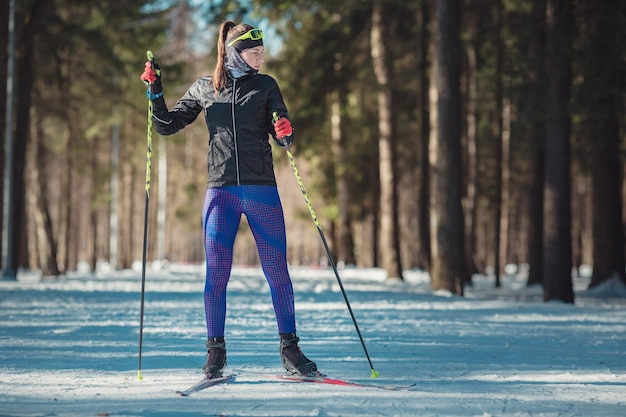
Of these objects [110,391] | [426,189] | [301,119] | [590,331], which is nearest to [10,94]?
[301,119]

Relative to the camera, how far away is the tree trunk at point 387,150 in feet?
83.4

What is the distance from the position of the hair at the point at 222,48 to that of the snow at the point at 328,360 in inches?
79.7

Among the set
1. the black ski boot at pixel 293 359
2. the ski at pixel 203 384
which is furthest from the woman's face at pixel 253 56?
the ski at pixel 203 384

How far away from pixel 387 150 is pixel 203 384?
806 inches

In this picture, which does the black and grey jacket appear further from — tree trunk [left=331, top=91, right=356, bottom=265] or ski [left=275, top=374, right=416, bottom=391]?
tree trunk [left=331, top=91, right=356, bottom=265]

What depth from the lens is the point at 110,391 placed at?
5.53 m

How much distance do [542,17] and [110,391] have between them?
1764 cm

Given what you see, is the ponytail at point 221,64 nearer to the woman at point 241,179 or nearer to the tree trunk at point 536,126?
the woman at point 241,179

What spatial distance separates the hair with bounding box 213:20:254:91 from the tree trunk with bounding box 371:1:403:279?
19070mm

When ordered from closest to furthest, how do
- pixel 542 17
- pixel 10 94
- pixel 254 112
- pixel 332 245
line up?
pixel 254 112 → pixel 542 17 → pixel 10 94 → pixel 332 245

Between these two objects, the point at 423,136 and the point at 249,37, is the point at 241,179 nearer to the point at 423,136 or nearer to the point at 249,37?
the point at 249,37

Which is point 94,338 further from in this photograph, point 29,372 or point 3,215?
point 3,215

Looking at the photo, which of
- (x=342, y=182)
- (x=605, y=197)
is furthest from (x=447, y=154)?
(x=342, y=182)

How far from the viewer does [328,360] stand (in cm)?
721
